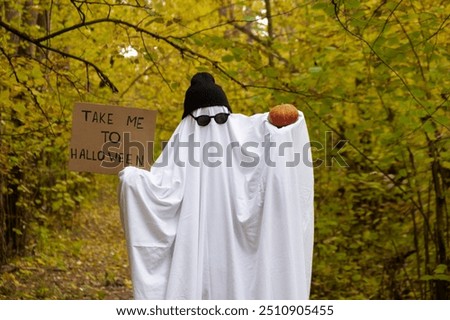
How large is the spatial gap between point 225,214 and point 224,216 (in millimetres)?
13

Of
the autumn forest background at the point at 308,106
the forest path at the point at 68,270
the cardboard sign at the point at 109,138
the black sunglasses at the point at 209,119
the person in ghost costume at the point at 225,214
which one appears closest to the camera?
the person in ghost costume at the point at 225,214

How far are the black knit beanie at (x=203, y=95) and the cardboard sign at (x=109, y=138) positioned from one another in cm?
36

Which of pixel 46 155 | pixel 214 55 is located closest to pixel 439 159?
pixel 214 55

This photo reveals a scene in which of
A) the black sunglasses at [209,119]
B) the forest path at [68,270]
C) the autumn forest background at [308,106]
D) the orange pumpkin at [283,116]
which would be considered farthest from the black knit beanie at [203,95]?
the forest path at [68,270]

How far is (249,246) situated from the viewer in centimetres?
371

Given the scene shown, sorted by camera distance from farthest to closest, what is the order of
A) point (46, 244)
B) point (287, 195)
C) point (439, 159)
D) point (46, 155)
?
point (46, 155)
point (46, 244)
point (439, 159)
point (287, 195)

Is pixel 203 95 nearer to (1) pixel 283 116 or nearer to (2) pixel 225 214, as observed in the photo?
(1) pixel 283 116

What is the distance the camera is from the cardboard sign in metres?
4.09

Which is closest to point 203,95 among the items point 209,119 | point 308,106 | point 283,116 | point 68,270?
point 209,119

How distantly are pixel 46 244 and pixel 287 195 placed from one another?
6222mm

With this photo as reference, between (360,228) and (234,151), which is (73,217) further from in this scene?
(234,151)

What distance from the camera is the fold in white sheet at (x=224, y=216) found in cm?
363

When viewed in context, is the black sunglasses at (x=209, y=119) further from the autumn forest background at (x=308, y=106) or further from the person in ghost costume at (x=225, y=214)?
the autumn forest background at (x=308, y=106)

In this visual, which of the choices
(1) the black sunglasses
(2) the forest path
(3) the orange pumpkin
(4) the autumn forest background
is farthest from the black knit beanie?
(2) the forest path
